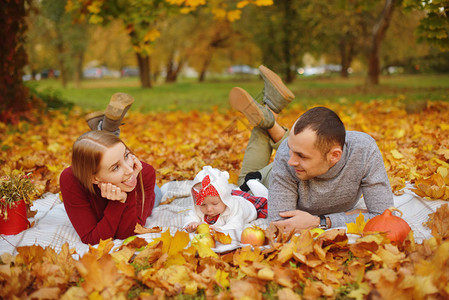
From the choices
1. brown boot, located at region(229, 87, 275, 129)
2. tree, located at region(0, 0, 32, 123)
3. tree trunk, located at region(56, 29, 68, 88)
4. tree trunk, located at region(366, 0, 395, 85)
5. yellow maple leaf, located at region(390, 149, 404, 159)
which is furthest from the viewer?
tree trunk, located at region(56, 29, 68, 88)

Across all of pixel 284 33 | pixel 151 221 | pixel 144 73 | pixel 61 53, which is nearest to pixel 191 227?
pixel 151 221

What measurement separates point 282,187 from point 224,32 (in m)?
24.2

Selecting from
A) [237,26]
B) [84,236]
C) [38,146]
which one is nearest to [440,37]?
[84,236]

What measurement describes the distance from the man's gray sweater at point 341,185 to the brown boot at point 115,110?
133 centimetres

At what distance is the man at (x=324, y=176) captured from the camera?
2.24m

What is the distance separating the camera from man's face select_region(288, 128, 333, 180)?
2.22 metres

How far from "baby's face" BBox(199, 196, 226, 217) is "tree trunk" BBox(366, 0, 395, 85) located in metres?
9.72

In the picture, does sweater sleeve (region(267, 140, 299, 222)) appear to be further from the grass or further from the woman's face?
the grass

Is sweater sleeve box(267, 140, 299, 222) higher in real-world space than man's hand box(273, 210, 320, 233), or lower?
higher

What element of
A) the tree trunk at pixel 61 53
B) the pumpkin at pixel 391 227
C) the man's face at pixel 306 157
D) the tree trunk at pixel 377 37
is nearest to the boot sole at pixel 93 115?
the man's face at pixel 306 157

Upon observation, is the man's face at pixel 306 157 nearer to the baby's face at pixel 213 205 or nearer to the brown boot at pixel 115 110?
the baby's face at pixel 213 205

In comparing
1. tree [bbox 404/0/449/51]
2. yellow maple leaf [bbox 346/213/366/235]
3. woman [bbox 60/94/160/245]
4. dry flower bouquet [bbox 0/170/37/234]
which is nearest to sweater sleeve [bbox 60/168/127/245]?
woman [bbox 60/94/160/245]

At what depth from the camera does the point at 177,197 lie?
145 inches

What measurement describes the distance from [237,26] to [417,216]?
19.8 meters
